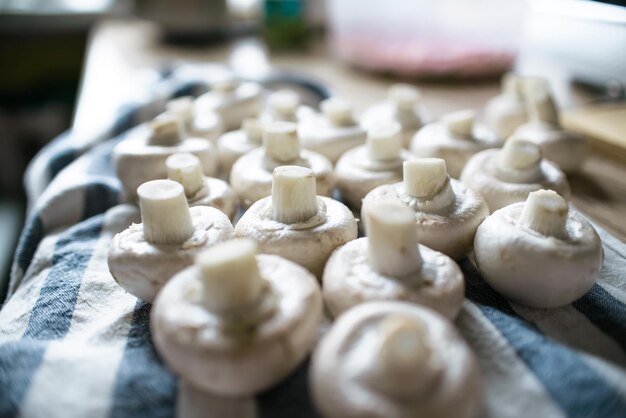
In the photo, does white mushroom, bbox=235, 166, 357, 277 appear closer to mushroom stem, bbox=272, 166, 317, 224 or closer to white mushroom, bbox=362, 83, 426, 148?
mushroom stem, bbox=272, 166, 317, 224

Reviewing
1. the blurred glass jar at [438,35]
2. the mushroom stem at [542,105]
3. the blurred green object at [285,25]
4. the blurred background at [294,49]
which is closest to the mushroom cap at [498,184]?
the mushroom stem at [542,105]

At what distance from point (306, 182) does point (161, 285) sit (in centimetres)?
22

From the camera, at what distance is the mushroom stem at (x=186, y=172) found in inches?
30.8

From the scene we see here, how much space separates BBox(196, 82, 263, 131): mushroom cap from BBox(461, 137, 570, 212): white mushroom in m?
0.56

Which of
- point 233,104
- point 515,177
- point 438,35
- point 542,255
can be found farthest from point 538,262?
point 438,35

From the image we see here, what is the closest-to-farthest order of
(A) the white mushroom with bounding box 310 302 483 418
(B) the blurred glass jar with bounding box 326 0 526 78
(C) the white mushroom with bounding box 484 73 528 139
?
(A) the white mushroom with bounding box 310 302 483 418
(C) the white mushroom with bounding box 484 73 528 139
(B) the blurred glass jar with bounding box 326 0 526 78

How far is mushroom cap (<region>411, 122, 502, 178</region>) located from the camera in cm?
92

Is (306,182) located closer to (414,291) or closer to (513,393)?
(414,291)

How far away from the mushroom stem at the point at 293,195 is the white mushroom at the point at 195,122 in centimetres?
38

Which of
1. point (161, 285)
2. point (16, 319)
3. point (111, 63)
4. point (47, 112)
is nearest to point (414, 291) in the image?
point (161, 285)

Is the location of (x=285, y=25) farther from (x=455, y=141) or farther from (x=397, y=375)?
(x=397, y=375)

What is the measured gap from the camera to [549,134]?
38.8 inches

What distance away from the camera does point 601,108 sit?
121cm

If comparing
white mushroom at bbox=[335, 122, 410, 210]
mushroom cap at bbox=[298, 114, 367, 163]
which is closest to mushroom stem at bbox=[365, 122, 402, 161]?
white mushroom at bbox=[335, 122, 410, 210]
